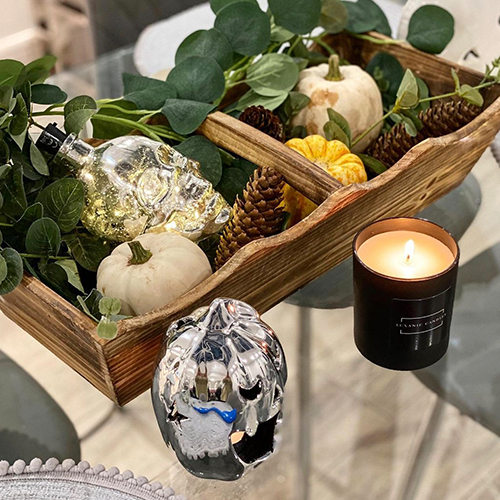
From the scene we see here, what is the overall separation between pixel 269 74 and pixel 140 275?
0.34 m

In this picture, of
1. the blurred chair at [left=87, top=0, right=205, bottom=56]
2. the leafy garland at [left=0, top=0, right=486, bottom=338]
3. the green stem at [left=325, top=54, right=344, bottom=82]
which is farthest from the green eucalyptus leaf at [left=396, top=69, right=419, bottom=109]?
the blurred chair at [left=87, top=0, right=205, bottom=56]

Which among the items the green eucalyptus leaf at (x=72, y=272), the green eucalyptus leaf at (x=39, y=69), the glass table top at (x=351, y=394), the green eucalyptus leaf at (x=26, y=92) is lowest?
the glass table top at (x=351, y=394)

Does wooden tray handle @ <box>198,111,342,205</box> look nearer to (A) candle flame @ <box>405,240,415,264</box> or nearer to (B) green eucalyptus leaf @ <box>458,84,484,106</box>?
(A) candle flame @ <box>405,240,415,264</box>

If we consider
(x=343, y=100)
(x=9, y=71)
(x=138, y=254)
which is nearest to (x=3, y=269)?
(x=138, y=254)

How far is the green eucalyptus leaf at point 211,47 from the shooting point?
2.93 ft

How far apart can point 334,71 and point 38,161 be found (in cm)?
36

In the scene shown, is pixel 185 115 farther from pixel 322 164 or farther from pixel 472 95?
pixel 472 95

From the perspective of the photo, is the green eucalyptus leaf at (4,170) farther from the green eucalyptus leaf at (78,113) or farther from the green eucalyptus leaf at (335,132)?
the green eucalyptus leaf at (335,132)

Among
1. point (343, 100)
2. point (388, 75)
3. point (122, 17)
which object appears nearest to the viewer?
point (343, 100)

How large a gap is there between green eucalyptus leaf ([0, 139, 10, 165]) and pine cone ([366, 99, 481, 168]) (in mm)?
402

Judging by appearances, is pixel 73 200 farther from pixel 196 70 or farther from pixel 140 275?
pixel 196 70

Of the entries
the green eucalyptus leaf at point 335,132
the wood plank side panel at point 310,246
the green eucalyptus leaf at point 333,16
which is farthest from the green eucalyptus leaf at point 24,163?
the green eucalyptus leaf at point 333,16

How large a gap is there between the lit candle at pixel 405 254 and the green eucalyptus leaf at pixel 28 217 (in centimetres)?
28

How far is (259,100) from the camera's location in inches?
35.2
